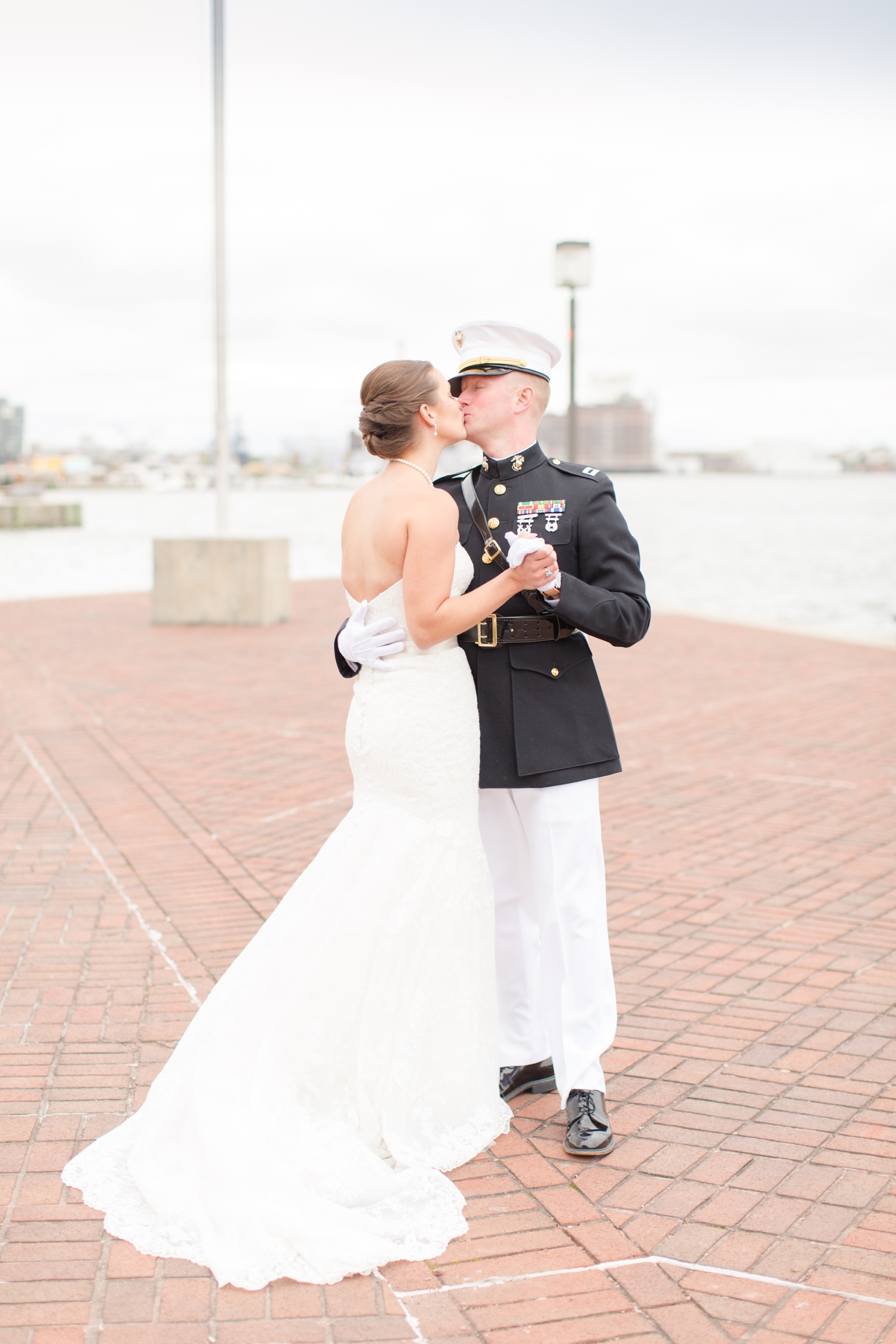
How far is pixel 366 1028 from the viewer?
9.69ft

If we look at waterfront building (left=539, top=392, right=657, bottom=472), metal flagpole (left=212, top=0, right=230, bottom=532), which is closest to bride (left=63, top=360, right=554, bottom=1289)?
metal flagpole (left=212, top=0, right=230, bottom=532)

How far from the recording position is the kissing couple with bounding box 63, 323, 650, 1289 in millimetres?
2799

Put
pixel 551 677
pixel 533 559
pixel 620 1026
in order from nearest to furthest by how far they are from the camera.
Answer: pixel 533 559 < pixel 551 677 < pixel 620 1026

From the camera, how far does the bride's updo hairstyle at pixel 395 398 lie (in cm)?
293

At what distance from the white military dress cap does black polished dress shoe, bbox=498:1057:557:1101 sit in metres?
1.74

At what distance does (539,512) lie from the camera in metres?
3.16

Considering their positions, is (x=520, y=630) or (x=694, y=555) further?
(x=694, y=555)

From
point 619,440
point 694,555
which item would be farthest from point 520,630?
point 619,440

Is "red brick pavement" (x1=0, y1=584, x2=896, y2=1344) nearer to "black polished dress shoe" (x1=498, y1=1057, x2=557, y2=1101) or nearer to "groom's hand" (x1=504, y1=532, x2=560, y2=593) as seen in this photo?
"black polished dress shoe" (x1=498, y1=1057, x2=557, y2=1101)

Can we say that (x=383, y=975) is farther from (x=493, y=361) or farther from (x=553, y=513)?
(x=493, y=361)

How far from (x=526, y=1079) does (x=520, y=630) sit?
121 centimetres

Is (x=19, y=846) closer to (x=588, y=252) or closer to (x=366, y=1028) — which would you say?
(x=366, y=1028)

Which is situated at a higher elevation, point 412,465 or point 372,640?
point 412,465

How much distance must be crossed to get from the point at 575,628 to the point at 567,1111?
3.78ft
